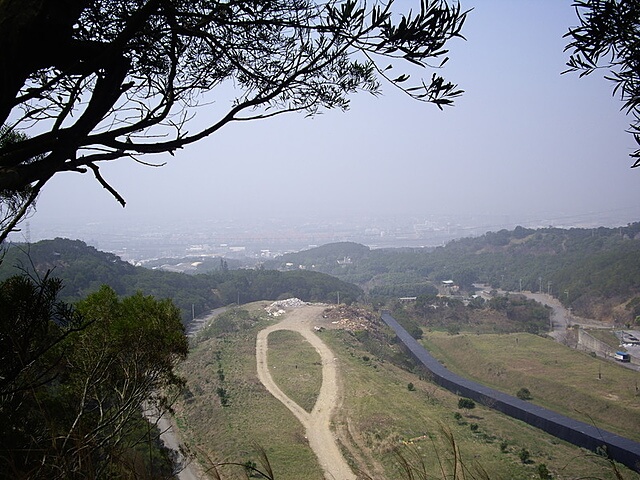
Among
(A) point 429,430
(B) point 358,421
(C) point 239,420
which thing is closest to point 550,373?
(A) point 429,430

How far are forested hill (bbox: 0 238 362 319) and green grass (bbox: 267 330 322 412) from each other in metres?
7.04

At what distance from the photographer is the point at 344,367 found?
21359 mm

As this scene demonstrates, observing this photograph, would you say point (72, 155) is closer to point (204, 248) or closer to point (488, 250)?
point (488, 250)

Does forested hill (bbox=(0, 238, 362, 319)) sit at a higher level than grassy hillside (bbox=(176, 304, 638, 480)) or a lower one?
higher

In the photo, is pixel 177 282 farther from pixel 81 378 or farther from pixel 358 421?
pixel 81 378

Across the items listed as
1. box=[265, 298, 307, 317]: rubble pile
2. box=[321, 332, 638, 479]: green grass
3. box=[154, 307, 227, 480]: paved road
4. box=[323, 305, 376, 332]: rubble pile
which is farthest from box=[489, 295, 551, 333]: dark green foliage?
box=[154, 307, 227, 480]: paved road

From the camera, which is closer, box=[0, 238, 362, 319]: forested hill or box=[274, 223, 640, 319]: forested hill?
box=[0, 238, 362, 319]: forested hill

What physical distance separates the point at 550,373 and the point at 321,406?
43.6 feet

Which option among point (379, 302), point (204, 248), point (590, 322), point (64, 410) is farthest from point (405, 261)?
point (64, 410)

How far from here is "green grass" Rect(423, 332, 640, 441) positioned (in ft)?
61.4

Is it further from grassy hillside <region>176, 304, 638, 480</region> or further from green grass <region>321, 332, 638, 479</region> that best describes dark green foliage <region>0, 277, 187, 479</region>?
green grass <region>321, 332, 638, 479</region>

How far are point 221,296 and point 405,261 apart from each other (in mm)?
44235

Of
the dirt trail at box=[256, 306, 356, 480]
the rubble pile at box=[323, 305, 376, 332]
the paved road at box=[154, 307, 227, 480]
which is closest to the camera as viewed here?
the paved road at box=[154, 307, 227, 480]

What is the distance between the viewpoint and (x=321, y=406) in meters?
→ 16.5
